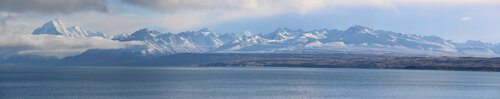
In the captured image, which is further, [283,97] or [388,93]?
[388,93]

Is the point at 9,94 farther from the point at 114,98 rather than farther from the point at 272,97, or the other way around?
the point at 272,97

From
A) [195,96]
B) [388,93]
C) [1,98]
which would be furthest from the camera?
[388,93]

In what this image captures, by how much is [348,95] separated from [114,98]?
49.4 metres

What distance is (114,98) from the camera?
106m

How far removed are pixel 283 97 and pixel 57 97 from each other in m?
45.8

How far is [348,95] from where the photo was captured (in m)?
118

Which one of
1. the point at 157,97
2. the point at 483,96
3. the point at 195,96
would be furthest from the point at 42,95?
the point at 483,96

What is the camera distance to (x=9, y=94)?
11406 centimetres

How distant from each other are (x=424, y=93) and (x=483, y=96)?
1244 cm

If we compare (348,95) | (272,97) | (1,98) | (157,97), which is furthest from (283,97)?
(1,98)

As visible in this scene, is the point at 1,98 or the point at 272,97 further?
the point at 272,97

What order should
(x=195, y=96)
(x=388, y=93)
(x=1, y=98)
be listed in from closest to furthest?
(x=1, y=98)
(x=195, y=96)
(x=388, y=93)

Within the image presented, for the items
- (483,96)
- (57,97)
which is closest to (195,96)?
(57,97)

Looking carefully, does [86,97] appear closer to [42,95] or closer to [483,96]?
[42,95]
